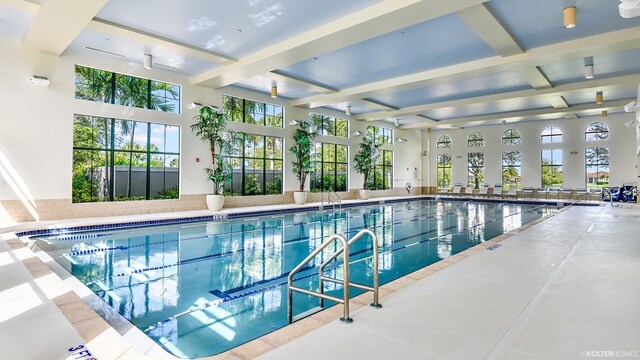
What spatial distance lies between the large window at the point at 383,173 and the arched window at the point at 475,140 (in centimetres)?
439

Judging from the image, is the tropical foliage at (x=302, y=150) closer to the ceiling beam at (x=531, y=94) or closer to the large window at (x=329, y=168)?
the large window at (x=329, y=168)

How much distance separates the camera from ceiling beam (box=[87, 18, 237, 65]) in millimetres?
6352

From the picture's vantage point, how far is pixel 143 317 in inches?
122

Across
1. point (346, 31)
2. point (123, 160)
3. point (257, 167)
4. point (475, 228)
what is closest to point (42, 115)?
point (123, 160)

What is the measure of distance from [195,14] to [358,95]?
19.5 ft

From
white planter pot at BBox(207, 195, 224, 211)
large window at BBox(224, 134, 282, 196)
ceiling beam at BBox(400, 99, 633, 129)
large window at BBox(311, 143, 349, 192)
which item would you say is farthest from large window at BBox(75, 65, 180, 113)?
ceiling beam at BBox(400, 99, 633, 129)

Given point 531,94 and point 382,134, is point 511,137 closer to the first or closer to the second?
point 382,134

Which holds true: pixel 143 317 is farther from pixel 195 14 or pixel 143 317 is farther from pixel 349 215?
pixel 349 215

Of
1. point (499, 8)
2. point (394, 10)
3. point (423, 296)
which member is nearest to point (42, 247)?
point (423, 296)

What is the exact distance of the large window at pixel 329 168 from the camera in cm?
1424

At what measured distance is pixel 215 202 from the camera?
9695 mm

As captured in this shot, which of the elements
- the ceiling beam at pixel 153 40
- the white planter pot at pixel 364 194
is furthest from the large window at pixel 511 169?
the ceiling beam at pixel 153 40

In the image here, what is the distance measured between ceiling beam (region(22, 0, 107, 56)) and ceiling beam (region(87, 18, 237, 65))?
1.29 feet

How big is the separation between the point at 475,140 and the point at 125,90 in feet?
53.3
